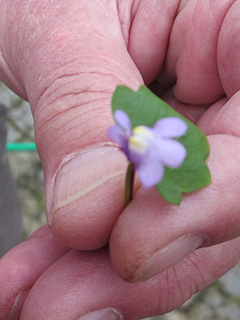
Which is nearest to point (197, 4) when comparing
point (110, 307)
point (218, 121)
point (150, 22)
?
point (150, 22)

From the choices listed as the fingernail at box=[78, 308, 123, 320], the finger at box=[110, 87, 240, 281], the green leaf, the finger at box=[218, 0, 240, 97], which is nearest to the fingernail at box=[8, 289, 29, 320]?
the fingernail at box=[78, 308, 123, 320]

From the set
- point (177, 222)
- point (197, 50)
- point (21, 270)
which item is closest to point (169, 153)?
point (177, 222)

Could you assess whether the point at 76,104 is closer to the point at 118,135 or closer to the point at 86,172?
the point at 86,172

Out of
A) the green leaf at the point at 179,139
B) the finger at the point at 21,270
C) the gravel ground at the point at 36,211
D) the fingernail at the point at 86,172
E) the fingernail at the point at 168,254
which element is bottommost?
the gravel ground at the point at 36,211

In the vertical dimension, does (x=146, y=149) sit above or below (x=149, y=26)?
above

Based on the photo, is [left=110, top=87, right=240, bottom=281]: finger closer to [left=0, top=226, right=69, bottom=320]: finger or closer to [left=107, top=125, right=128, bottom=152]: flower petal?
[left=107, top=125, right=128, bottom=152]: flower petal

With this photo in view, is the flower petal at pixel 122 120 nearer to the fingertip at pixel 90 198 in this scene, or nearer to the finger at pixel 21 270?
the fingertip at pixel 90 198

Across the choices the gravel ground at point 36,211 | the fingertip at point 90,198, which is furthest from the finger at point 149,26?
the gravel ground at point 36,211
